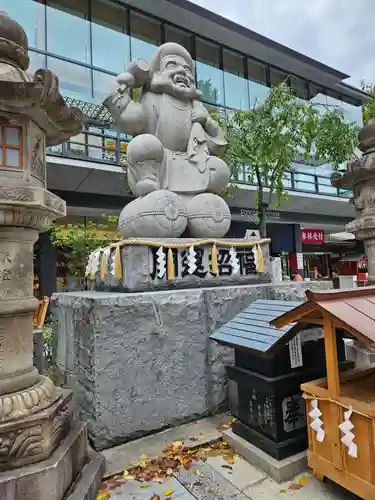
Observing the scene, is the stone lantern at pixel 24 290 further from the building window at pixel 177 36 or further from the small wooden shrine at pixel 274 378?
the building window at pixel 177 36

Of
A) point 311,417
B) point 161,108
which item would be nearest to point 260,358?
point 311,417

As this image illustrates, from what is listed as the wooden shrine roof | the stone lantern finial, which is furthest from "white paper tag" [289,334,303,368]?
the stone lantern finial

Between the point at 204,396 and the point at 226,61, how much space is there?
17302 mm

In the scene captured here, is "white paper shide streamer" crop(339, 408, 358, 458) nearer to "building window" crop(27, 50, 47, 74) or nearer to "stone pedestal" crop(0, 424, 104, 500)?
"stone pedestal" crop(0, 424, 104, 500)

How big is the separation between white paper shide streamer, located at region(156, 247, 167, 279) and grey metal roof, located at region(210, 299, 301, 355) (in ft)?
3.54

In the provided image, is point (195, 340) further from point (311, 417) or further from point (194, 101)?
point (194, 101)

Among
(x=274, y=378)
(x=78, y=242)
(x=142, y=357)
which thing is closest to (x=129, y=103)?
(x=142, y=357)

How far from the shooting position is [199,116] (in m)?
5.71

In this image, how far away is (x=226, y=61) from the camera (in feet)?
57.3

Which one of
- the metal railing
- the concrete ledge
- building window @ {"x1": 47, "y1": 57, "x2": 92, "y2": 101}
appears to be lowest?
the concrete ledge

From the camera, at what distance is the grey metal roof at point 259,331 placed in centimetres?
322

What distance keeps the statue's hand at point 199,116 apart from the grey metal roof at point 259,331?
316 cm

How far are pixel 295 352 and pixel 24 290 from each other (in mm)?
2585

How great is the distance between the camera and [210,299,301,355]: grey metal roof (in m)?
3.22
